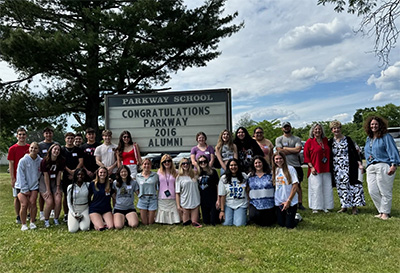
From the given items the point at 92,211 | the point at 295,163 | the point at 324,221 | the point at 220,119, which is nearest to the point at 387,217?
the point at 324,221

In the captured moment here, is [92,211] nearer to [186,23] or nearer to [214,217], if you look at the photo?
[214,217]

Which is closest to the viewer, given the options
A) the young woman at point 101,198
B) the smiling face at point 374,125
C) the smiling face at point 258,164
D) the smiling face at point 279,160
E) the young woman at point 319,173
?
the smiling face at point 279,160

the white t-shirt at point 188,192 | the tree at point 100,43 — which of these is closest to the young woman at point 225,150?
the white t-shirt at point 188,192

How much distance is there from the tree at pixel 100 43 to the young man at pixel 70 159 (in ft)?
22.4

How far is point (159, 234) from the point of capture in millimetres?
5543

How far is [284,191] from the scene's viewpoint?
5727 millimetres

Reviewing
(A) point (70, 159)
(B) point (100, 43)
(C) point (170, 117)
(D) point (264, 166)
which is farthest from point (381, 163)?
(B) point (100, 43)

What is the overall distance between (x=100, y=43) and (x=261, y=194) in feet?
31.0

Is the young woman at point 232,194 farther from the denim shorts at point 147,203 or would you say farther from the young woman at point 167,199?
the denim shorts at point 147,203

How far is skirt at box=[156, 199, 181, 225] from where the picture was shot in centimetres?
624

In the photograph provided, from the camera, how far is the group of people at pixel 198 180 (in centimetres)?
593

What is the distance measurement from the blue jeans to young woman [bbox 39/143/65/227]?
3206mm

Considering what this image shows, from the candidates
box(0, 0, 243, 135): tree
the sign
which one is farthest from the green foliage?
the sign

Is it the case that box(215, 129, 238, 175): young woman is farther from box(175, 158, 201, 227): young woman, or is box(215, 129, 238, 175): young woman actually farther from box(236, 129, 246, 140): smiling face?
box(175, 158, 201, 227): young woman
